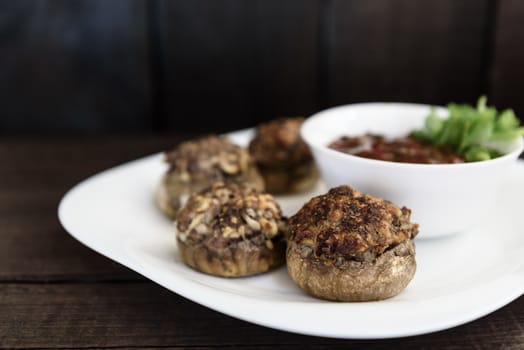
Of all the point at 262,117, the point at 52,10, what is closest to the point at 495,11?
the point at 262,117

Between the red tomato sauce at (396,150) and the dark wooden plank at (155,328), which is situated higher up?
the red tomato sauce at (396,150)

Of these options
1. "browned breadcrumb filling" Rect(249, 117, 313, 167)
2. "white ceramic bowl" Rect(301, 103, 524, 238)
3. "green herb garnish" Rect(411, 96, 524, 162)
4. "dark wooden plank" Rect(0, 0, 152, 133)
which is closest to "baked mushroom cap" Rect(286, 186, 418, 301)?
"white ceramic bowl" Rect(301, 103, 524, 238)

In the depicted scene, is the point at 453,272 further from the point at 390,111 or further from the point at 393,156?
the point at 390,111

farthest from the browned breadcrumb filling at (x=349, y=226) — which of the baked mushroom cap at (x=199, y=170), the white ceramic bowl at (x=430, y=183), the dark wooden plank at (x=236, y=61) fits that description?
the dark wooden plank at (x=236, y=61)

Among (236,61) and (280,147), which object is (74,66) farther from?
(280,147)

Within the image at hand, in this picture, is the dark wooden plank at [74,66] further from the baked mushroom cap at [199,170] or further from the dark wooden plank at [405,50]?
the baked mushroom cap at [199,170]

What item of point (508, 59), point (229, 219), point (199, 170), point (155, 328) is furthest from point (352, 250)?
point (508, 59)
